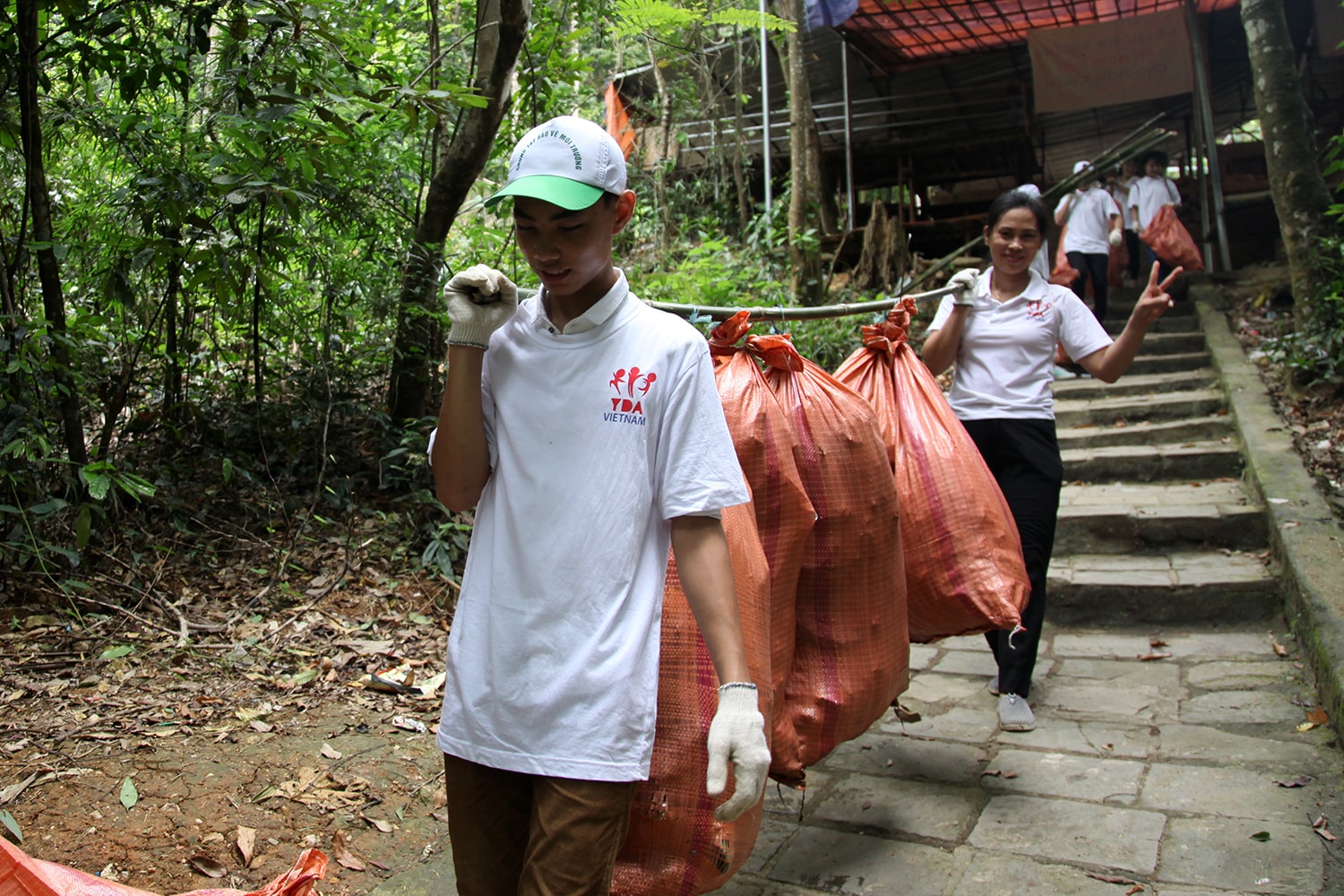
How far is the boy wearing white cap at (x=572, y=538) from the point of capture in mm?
1554

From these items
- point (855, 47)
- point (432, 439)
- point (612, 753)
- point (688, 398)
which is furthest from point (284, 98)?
point (855, 47)

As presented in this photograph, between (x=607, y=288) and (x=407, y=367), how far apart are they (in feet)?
12.9

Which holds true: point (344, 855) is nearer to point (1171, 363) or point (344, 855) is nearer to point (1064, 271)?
point (1171, 363)

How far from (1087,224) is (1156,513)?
13.5ft

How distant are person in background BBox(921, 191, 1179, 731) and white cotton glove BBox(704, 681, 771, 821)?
2.31 m

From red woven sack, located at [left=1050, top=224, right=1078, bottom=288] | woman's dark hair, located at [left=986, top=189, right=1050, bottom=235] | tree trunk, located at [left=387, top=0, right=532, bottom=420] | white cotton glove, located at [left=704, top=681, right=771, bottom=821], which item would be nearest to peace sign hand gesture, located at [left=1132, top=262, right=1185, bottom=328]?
woman's dark hair, located at [left=986, top=189, right=1050, bottom=235]

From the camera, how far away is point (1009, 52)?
40.4ft

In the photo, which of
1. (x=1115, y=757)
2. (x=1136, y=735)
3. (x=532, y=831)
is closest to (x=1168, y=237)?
(x=1136, y=735)

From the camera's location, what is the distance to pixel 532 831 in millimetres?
1612

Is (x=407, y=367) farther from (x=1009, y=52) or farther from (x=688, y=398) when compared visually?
(x=1009, y=52)

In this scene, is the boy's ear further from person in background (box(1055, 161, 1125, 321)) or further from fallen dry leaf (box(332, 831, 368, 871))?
person in background (box(1055, 161, 1125, 321))

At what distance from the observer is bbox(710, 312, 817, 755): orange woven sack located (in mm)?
2338

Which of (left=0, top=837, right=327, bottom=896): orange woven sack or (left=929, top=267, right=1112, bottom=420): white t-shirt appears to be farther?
(left=929, top=267, right=1112, bottom=420): white t-shirt

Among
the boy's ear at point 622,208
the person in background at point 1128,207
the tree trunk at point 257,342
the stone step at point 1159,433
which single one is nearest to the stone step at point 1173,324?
the person in background at point 1128,207
